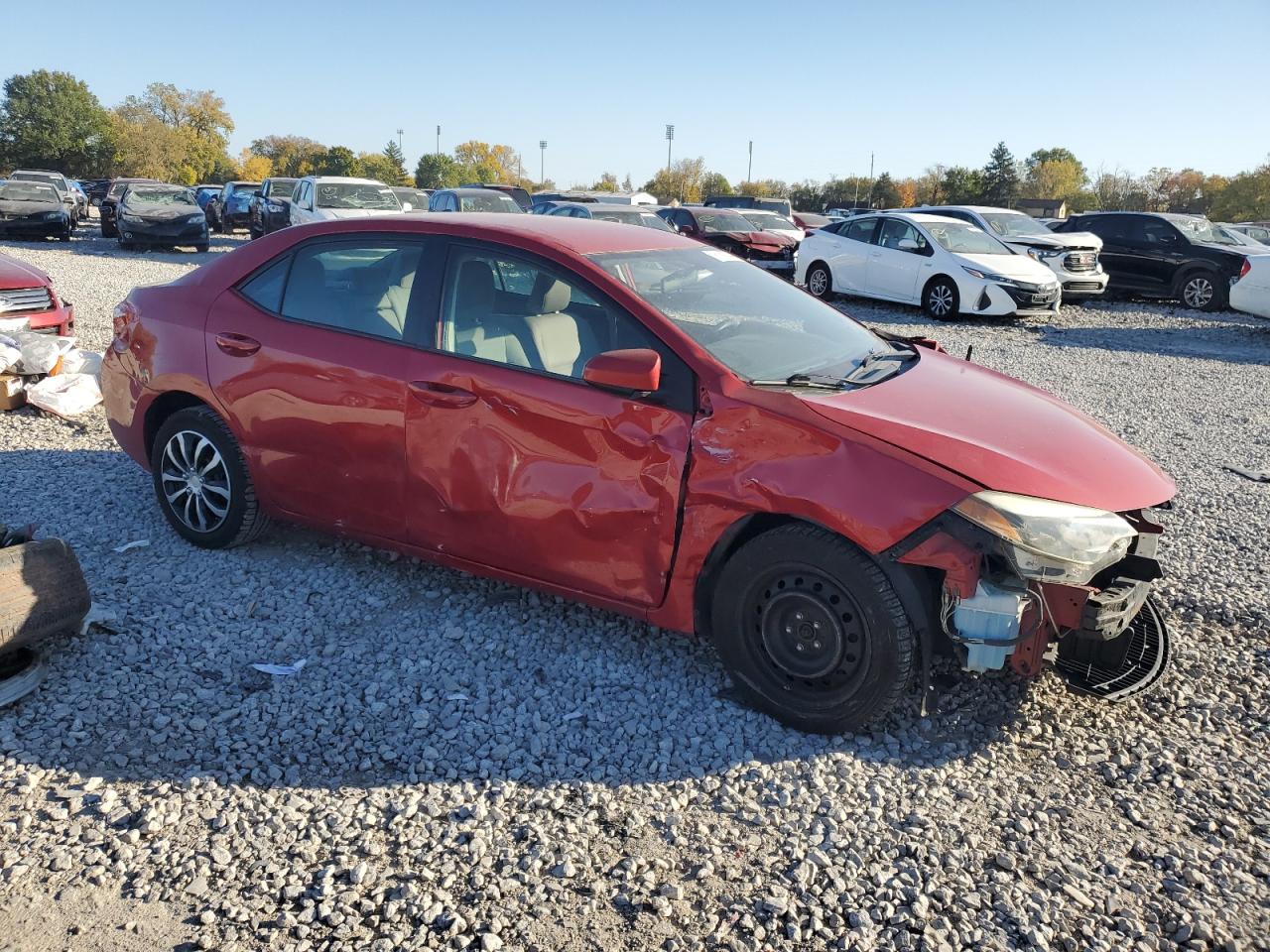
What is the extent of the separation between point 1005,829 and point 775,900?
826 millimetres

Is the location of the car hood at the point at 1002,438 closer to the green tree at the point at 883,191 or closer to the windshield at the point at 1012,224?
the windshield at the point at 1012,224

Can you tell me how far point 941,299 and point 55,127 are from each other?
234 feet

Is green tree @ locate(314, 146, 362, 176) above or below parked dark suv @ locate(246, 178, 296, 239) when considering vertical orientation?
above

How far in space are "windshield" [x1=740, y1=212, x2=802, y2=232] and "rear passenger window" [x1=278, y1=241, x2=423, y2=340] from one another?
649 inches

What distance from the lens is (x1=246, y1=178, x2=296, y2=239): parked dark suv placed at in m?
20.7

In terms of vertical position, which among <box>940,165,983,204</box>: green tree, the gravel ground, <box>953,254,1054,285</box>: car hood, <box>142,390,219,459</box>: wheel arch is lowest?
the gravel ground

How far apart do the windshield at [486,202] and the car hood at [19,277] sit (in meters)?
10.4

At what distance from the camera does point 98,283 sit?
595 inches

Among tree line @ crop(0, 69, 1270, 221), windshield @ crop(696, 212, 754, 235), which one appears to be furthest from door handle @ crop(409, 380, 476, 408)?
tree line @ crop(0, 69, 1270, 221)

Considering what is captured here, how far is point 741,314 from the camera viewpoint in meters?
3.92

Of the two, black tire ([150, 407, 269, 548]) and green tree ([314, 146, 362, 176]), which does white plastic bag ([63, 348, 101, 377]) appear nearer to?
black tire ([150, 407, 269, 548])

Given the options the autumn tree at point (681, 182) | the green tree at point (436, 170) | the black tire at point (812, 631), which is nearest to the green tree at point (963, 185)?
the autumn tree at point (681, 182)

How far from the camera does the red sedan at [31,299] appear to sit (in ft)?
26.3

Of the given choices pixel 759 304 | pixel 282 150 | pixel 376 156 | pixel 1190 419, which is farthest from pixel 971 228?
pixel 282 150
